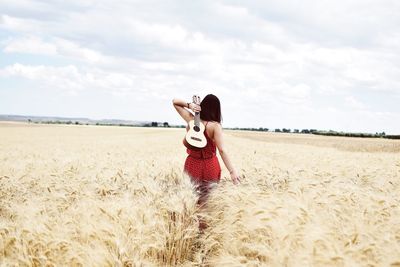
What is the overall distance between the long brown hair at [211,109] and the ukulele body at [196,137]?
0.13 metres

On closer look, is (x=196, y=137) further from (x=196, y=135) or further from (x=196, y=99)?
(x=196, y=99)

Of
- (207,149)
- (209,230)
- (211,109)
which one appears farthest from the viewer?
(207,149)

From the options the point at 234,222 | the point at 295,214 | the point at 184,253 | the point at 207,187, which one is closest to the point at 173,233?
the point at 184,253

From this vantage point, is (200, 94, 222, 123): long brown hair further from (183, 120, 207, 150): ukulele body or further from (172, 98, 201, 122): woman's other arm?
(172, 98, 201, 122): woman's other arm

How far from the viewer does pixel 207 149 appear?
5840 millimetres

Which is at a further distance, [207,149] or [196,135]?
[207,149]

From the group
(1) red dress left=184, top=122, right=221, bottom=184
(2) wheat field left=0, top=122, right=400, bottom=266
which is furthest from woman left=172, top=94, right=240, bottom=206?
(2) wheat field left=0, top=122, right=400, bottom=266

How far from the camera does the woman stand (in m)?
5.55

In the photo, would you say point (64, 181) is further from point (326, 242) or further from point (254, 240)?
point (326, 242)

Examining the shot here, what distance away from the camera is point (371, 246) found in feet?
9.73

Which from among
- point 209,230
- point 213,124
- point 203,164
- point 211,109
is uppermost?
point 211,109

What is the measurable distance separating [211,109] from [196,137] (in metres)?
0.41

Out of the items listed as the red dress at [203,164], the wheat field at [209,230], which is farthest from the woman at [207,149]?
the wheat field at [209,230]

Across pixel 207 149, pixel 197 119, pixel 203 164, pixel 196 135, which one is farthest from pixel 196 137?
pixel 203 164
